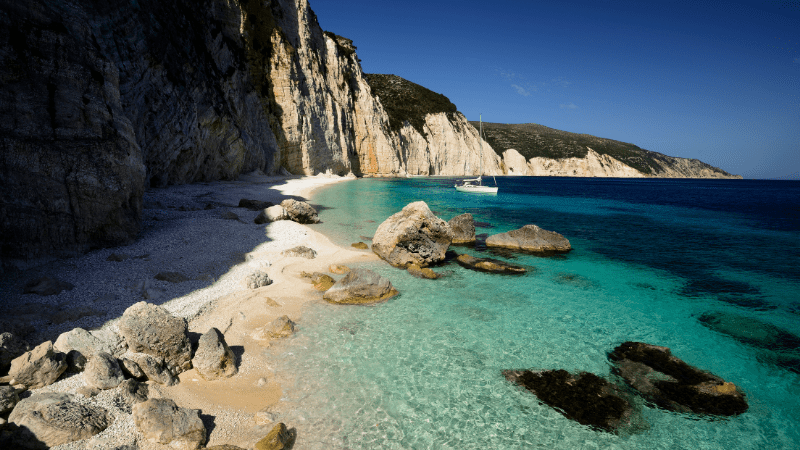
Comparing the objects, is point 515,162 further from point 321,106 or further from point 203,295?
point 203,295

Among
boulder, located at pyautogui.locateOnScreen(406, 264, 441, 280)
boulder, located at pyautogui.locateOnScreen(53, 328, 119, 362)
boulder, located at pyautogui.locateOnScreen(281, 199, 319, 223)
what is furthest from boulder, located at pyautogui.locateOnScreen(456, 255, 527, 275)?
boulder, located at pyautogui.locateOnScreen(53, 328, 119, 362)

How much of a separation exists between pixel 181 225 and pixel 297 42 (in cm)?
3552

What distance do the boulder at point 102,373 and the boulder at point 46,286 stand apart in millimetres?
3181

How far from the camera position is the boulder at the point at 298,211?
53.5 ft

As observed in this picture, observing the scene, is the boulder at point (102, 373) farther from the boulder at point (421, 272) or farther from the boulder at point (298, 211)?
the boulder at point (298, 211)

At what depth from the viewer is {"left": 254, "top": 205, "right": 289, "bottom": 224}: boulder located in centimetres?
1524

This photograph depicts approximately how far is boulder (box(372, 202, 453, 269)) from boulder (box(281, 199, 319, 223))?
5.71 metres

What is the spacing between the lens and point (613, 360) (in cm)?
659

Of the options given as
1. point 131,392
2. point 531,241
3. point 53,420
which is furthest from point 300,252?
point 531,241

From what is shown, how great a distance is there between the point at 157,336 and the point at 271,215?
34.9ft

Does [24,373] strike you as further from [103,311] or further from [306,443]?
[306,443]

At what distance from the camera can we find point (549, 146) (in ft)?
402

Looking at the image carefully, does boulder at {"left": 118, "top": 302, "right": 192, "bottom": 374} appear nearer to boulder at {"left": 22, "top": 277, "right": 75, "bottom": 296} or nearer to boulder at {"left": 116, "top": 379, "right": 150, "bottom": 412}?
boulder at {"left": 116, "top": 379, "right": 150, "bottom": 412}

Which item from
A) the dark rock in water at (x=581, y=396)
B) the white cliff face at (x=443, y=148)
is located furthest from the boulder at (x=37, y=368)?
the white cliff face at (x=443, y=148)
